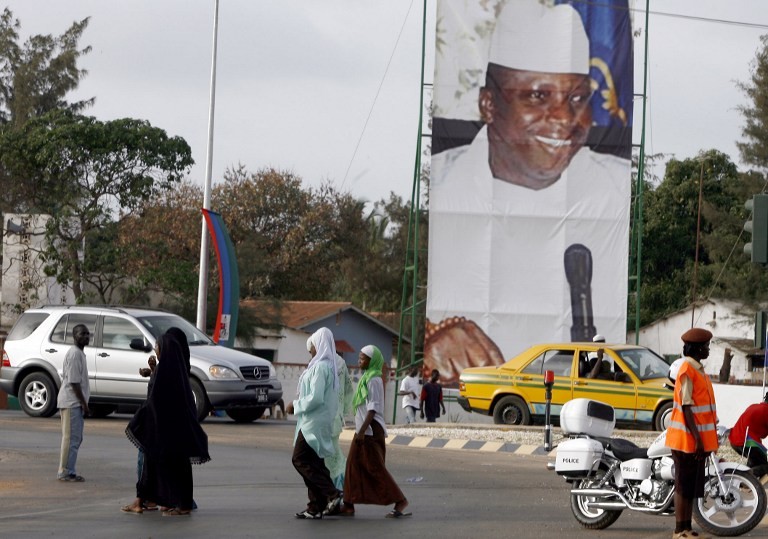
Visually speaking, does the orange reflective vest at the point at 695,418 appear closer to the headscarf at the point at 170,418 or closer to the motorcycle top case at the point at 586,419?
the motorcycle top case at the point at 586,419

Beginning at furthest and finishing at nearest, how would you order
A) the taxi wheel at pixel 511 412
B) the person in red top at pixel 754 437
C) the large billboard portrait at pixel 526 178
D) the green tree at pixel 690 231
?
the green tree at pixel 690 231 < the large billboard portrait at pixel 526 178 < the taxi wheel at pixel 511 412 < the person in red top at pixel 754 437

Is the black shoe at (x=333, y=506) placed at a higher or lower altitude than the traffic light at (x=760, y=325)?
lower

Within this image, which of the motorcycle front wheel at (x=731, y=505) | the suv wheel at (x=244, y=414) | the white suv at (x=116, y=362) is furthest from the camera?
the suv wheel at (x=244, y=414)

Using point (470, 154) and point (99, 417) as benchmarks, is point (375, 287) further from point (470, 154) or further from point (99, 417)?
point (99, 417)

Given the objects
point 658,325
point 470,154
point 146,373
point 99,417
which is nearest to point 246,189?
point 658,325

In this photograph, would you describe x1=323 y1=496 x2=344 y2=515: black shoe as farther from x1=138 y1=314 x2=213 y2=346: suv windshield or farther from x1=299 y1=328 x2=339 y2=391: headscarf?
x1=138 y1=314 x2=213 y2=346: suv windshield

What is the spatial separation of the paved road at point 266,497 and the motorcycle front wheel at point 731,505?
0.39 meters

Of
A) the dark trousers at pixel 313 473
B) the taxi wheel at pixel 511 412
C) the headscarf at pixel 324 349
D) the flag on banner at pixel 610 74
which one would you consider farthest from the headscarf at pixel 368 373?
the flag on banner at pixel 610 74

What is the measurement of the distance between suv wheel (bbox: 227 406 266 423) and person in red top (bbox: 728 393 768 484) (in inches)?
443

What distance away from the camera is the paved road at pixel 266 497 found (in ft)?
35.1

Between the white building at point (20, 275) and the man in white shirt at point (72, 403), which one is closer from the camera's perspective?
the man in white shirt at point (72, 403)

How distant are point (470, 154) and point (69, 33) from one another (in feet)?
102

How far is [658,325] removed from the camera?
183 feet

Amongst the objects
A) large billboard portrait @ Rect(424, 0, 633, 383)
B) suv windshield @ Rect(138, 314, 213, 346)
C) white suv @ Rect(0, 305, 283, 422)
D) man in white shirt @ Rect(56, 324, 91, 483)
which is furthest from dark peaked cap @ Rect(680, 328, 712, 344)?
large billboard portrait @ Rect(424, 0, 633, 383)
